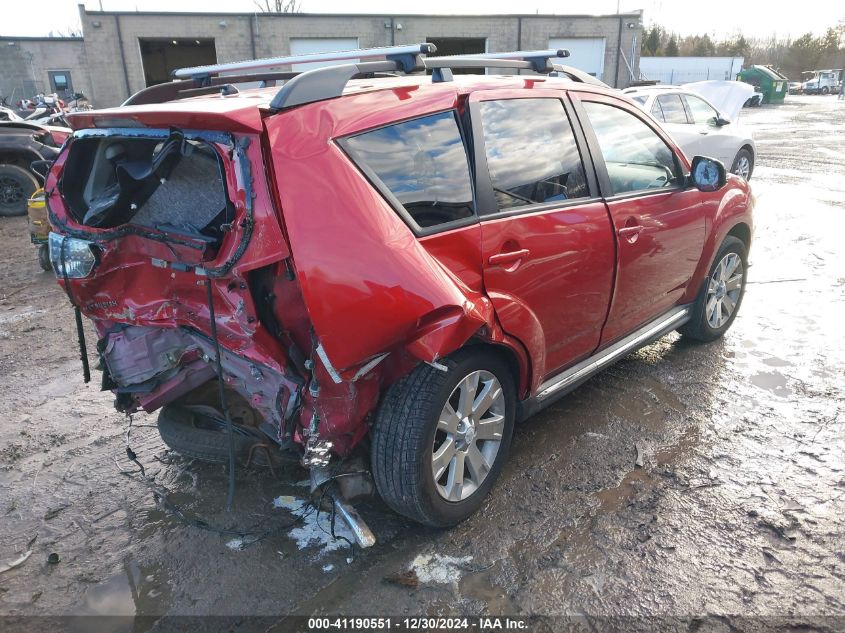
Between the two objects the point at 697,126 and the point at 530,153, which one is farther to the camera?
the point at 697,126

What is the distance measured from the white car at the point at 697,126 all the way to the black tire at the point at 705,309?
502cm

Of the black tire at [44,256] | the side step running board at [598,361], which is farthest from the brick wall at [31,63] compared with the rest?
the side step running board at [598,361]

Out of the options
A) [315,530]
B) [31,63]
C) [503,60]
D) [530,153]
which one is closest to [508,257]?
[530,153]

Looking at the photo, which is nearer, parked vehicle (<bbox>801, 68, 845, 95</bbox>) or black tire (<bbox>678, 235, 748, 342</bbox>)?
black tire (<bbox>678, 235, 748, 342</bbox>)

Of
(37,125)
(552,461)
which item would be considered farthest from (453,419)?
(37,125)

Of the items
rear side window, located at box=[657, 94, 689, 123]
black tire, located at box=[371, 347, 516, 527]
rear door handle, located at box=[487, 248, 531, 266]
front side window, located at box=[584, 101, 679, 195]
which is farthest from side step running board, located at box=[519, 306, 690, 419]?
rear side window, located at box=[657, 94, 689, 123]

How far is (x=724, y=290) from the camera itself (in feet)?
15.0

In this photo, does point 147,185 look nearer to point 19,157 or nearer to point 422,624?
point 422,624

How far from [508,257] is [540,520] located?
3.99 ft

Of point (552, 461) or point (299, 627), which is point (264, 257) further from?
point (552, 461)

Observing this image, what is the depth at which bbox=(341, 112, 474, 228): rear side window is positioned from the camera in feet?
7.78

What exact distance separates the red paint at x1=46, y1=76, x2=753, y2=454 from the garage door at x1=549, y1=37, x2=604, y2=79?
88.7 feet

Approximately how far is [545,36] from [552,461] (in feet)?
90.4

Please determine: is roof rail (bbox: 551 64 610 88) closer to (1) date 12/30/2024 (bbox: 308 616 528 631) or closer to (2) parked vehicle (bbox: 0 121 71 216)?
(1) date 12/30/2024 (bbox: 308 616 528 631)
